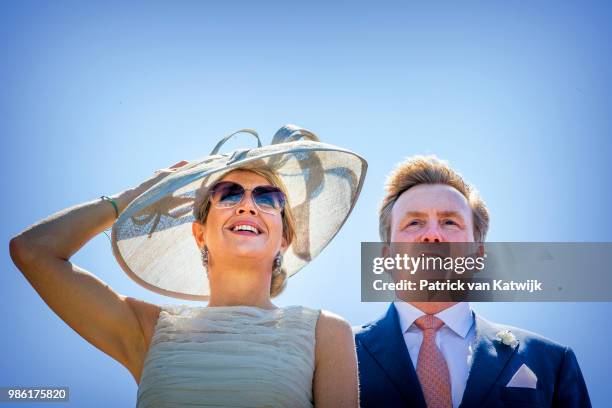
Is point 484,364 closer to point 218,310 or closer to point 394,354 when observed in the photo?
point 394,354

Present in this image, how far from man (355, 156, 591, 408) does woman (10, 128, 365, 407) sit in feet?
1.59

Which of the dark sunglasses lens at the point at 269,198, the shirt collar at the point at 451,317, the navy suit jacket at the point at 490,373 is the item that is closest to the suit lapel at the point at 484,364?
the navy suit jacket at the point at 490,373

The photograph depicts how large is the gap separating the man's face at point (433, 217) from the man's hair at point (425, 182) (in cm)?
9

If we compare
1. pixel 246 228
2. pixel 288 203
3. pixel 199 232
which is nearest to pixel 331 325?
pixel 246 228

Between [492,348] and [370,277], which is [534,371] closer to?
[492,348]

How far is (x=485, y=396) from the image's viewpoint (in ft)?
14.2

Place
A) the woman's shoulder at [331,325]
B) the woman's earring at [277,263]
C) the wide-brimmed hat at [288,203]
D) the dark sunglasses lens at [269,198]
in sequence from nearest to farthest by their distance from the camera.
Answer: the woman's shoulder at [331,325]
the dark sunglasses lens at [269,198]
the woman's earring at [277,263]
the wide-brimmed hat at [288,203]

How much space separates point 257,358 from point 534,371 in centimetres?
178

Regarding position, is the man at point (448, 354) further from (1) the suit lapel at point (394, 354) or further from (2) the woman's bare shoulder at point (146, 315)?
(2) the woman's bare shoulder at point (146, 315)

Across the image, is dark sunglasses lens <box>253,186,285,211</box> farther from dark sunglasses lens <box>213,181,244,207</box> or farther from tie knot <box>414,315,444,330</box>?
tie knot <box>414,315,444,330</box>

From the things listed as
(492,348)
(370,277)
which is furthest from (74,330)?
(492,348)

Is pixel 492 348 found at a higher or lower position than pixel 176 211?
lower

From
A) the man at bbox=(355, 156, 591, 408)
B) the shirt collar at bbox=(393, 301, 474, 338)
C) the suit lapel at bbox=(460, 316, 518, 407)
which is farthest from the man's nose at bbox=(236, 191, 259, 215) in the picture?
the suit lapel at bbox=(460, 316, 518, 407)

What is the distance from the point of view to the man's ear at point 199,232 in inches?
193
